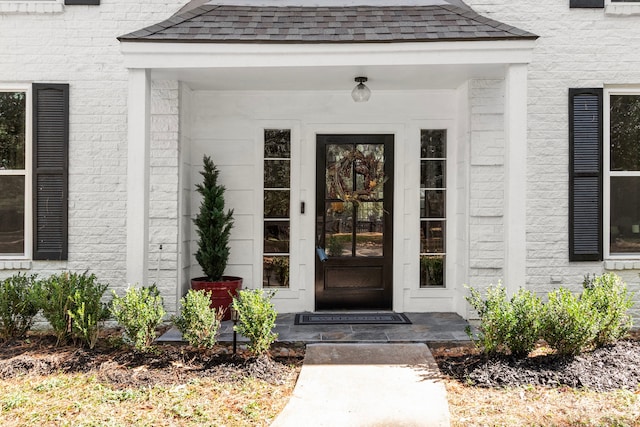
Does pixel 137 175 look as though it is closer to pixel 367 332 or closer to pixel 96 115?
pixel 96 115

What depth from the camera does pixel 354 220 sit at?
615 centimetres

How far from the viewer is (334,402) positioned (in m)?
3.69

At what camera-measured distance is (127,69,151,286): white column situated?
4.61m

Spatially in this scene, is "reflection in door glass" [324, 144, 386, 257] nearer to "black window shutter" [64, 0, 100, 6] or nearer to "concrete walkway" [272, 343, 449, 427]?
"concrete walkway" [272, 343, 449, 427]

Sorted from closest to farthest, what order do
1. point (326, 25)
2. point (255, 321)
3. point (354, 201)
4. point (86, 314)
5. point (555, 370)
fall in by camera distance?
point (555, 370) → point (255, 321) → point (86, 314) → point (326, 25) → point (354, 201)

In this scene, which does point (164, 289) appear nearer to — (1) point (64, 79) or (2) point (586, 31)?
(1) point (64, 79)

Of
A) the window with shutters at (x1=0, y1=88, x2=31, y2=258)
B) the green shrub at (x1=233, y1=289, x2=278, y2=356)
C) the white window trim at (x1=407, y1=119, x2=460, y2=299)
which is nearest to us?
the green shrub at (x1=233, y1=289, x2=278, y2=356)

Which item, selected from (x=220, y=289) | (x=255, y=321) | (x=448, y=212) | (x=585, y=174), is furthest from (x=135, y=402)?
(x=585, y=174)

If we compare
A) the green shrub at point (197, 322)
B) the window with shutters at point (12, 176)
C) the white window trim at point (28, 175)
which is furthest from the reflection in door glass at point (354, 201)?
the window with shutters at point (12, 176)

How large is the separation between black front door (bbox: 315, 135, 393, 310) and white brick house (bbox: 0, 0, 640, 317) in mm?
18

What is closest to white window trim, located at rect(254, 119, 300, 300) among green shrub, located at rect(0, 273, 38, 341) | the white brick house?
the white brick house

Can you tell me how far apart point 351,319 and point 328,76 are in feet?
8.61

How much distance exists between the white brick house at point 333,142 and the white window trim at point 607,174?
2cm

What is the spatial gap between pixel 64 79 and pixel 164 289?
8.27 feet
